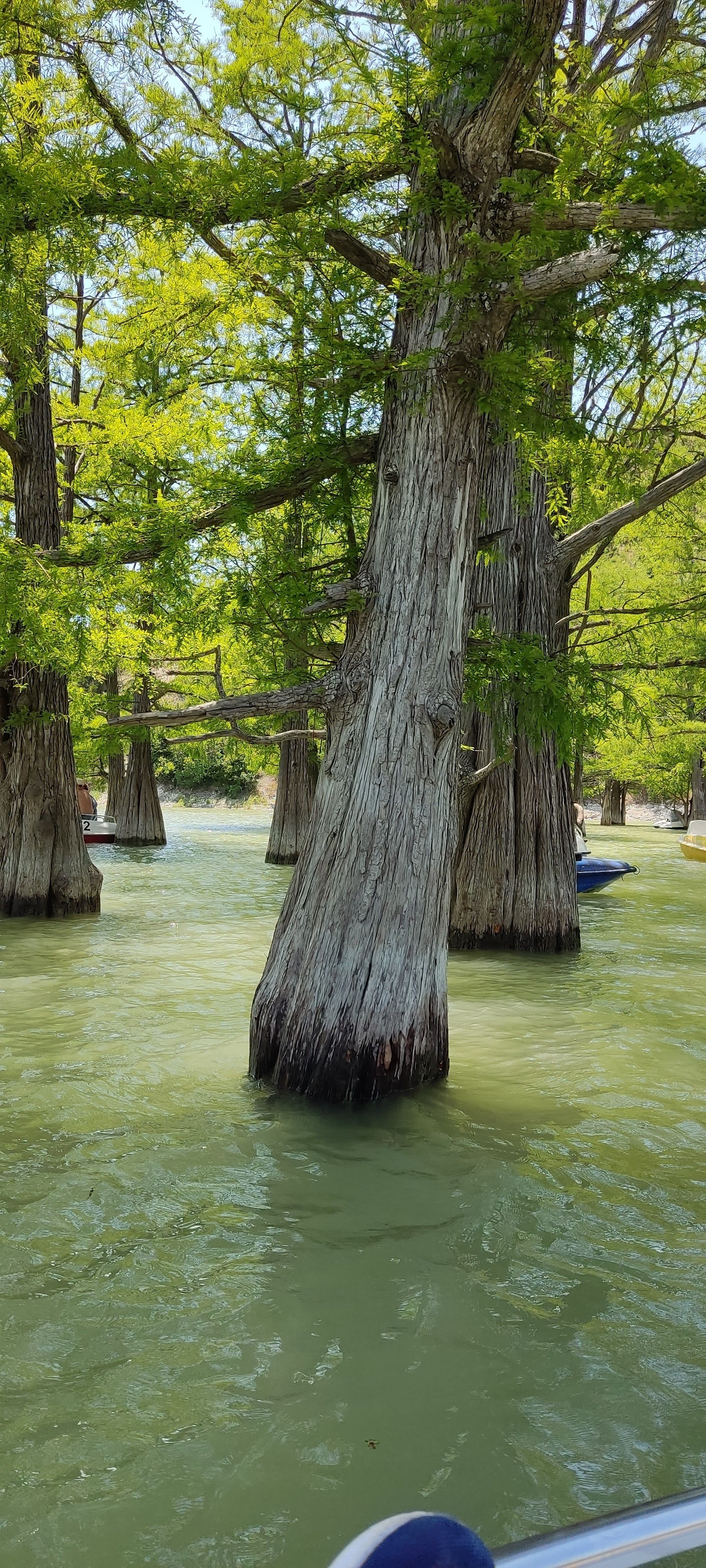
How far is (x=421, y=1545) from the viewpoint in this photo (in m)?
0.90

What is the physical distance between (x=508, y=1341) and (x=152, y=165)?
224 inches

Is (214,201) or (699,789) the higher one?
(214,201)

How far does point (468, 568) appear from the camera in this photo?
6191 millimetres

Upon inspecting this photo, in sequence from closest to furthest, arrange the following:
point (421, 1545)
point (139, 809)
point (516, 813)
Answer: point (421, 1545) < point (516, 813) < point (139, 809)

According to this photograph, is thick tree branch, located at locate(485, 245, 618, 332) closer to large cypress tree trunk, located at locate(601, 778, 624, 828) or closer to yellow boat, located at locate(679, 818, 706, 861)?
yellow boat, located at locate(679, 818, 706, 861)

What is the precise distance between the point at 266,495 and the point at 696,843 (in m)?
21.0

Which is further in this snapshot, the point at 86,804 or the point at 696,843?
the point at 696,843

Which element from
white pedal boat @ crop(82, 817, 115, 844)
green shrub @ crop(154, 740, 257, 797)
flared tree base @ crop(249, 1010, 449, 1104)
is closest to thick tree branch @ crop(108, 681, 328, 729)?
flared tree base @ crop(249, 1010, 449, 1104)

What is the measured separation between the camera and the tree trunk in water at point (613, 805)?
46344mm

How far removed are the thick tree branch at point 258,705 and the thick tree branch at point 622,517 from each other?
4.38 metres

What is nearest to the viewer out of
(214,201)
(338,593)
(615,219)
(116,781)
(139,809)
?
(615,219)

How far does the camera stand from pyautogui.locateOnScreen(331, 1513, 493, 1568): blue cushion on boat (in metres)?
0.88

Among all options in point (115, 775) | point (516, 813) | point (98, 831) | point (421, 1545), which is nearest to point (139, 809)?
point (115, 775)

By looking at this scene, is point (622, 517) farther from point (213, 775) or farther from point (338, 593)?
point (213, 775)
